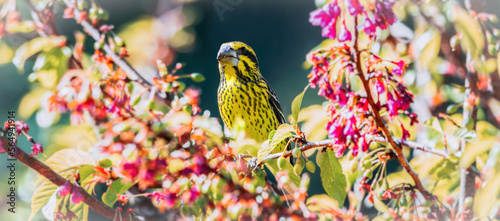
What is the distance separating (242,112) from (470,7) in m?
0.89

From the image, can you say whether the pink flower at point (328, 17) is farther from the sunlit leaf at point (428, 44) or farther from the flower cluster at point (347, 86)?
the sunlit leaf at point (428, 44)

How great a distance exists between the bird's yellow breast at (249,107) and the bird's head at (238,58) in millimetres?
50

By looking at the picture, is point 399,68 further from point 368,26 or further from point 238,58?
point 238,58

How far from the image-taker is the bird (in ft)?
5.75

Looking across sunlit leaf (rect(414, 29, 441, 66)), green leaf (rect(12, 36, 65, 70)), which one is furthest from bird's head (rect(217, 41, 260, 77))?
sunlit leaf (rect(414, 29, 441, 66))

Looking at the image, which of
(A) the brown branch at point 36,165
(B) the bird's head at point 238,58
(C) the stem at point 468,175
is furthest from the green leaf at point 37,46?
(C) the stem at point 468,175

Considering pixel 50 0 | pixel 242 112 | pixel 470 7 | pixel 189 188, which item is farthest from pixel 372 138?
pixel 50 0

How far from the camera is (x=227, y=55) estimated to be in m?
1.62

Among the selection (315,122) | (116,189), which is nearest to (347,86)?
(315,122)

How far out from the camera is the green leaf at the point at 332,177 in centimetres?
105

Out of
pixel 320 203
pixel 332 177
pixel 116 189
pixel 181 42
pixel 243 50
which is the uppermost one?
pixel 181 42

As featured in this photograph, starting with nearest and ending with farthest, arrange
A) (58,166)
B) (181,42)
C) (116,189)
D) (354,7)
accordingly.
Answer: (354,7), (116,189), (58,166), (181,42)

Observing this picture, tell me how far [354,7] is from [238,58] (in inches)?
35.6

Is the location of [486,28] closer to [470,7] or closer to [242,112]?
[470,7]
